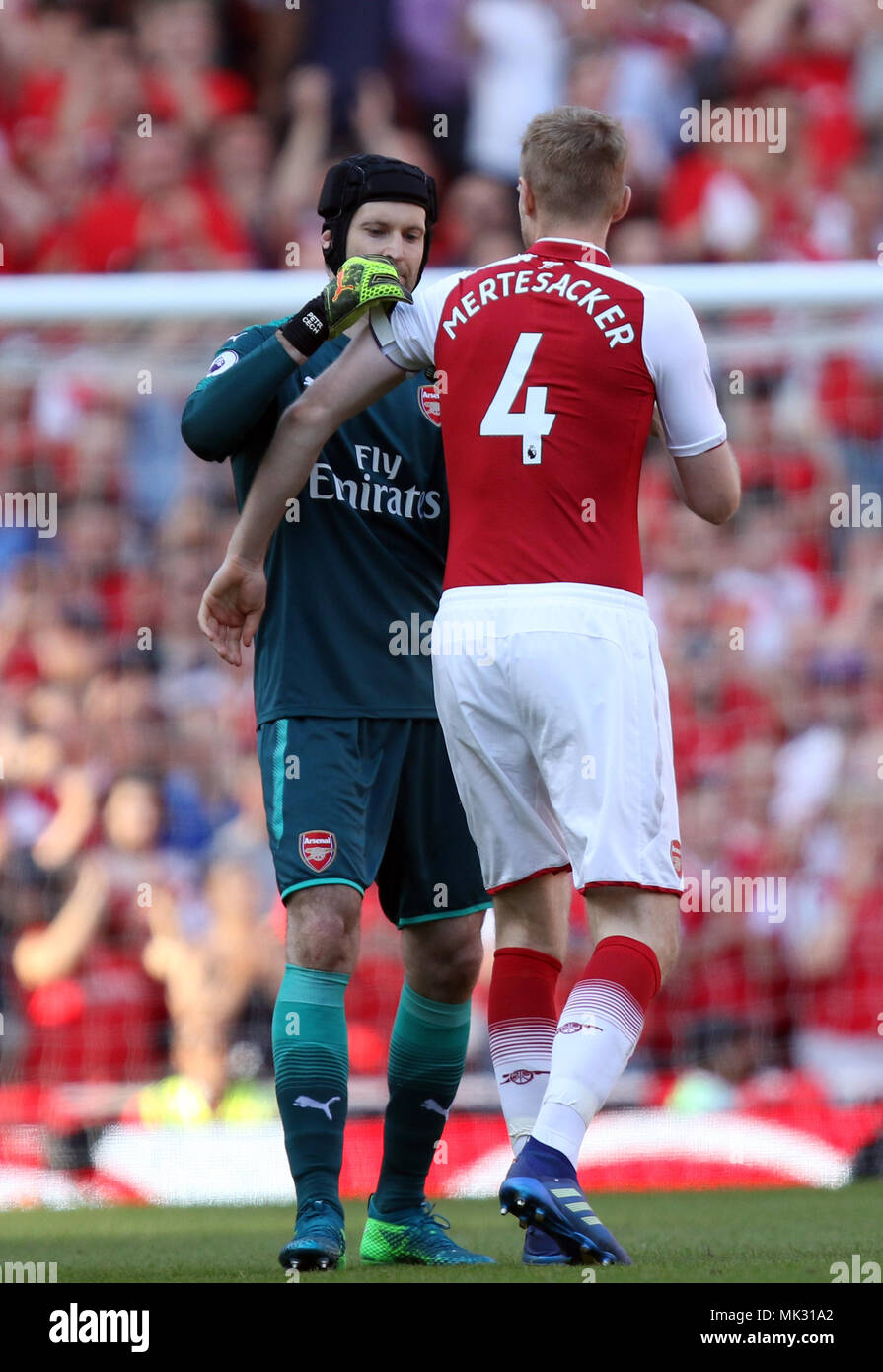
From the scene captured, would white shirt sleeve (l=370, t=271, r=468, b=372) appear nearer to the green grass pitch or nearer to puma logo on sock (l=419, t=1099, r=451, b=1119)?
puma logo on sock (l=419, t=1099, r=451, b=1119)

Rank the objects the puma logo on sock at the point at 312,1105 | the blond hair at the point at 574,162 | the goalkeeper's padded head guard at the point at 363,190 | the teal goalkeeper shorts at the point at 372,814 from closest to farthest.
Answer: the blond hair at the point at 574,162, the puma logo on sock at the point at 312,1105, the teal goalkeeper shorts at the point at 372,814, the goalkeeper's padded head guard at the point at 363,190

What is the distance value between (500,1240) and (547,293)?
218 centimetres

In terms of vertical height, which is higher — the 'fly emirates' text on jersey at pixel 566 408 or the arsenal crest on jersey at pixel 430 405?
the arsenal crest on jersey at pixel 430 405

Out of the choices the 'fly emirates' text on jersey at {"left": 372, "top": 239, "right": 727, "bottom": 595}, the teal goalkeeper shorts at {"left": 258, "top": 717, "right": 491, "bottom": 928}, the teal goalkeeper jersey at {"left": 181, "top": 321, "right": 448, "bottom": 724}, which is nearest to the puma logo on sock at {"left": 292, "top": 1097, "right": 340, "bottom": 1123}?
the teal goalkeeper shorts at {"left": 258, "top": 717, "right": 491, "bottom": 928}

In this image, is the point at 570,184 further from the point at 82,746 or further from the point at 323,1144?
the point at 82,746

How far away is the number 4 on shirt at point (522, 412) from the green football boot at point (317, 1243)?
4.61ft

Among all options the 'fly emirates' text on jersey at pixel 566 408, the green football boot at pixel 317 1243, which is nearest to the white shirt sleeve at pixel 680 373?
the 'fly emirates' text on jersey at pixel 566 408

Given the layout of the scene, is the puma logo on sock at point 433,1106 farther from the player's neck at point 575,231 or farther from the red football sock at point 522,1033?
the player's neck at point 575,231

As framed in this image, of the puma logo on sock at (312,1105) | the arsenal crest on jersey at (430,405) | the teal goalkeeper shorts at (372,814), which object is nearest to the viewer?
the puma logo on sock at (312,1105)

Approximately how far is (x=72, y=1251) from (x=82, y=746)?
131 inches

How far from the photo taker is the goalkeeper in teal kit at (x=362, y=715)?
349 cm

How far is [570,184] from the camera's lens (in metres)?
3.35
